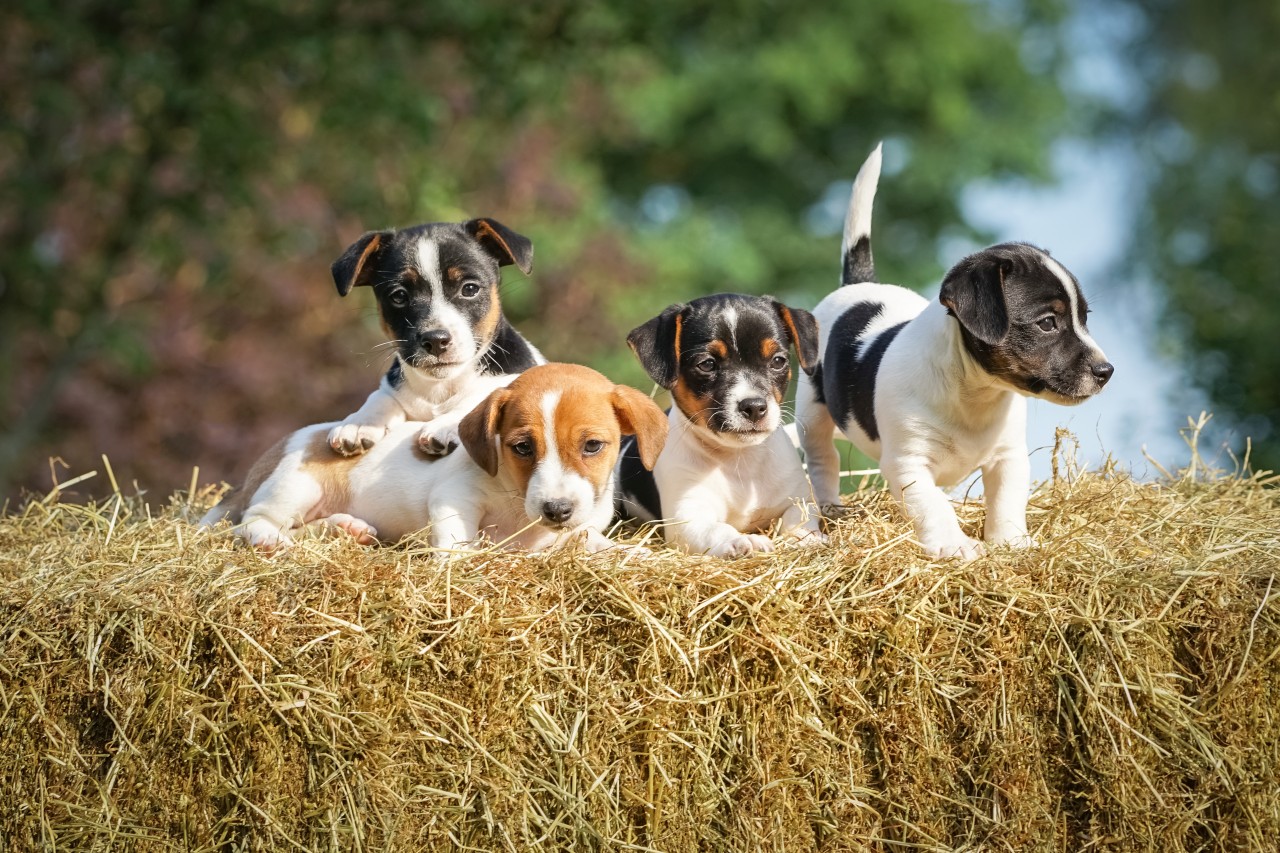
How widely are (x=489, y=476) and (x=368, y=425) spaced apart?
0.93 metres

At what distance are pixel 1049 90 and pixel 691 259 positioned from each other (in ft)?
26.8

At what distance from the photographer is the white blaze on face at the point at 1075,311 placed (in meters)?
4.91

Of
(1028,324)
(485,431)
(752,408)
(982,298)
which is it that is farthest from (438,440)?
(1028,324)

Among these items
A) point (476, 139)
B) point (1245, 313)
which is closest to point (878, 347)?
point (1245, 313)

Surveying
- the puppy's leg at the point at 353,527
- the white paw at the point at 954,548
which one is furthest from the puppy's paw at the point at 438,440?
the white paw at the point at 954,548

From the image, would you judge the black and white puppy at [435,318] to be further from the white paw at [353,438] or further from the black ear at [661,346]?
the black ear at [661,346]

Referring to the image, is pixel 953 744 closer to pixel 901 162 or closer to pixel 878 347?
pixel 878 347

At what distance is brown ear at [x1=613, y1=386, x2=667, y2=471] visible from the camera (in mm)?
5020

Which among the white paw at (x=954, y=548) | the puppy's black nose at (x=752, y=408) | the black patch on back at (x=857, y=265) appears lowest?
the white paw at (x=954, y=548)

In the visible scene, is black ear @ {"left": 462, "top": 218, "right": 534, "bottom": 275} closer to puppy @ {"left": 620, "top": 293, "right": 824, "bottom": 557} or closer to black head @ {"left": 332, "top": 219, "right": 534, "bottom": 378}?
black head @ {"left": 332, "top": 219, "right": 534, "bottom": 378}

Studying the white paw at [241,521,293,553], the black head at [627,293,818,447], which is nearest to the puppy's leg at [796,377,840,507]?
the black head at [627,293,818,447]

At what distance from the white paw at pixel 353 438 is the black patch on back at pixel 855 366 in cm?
211

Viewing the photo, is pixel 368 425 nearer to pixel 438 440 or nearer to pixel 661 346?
pixel 438 440

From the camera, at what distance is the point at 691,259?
62.4ft
